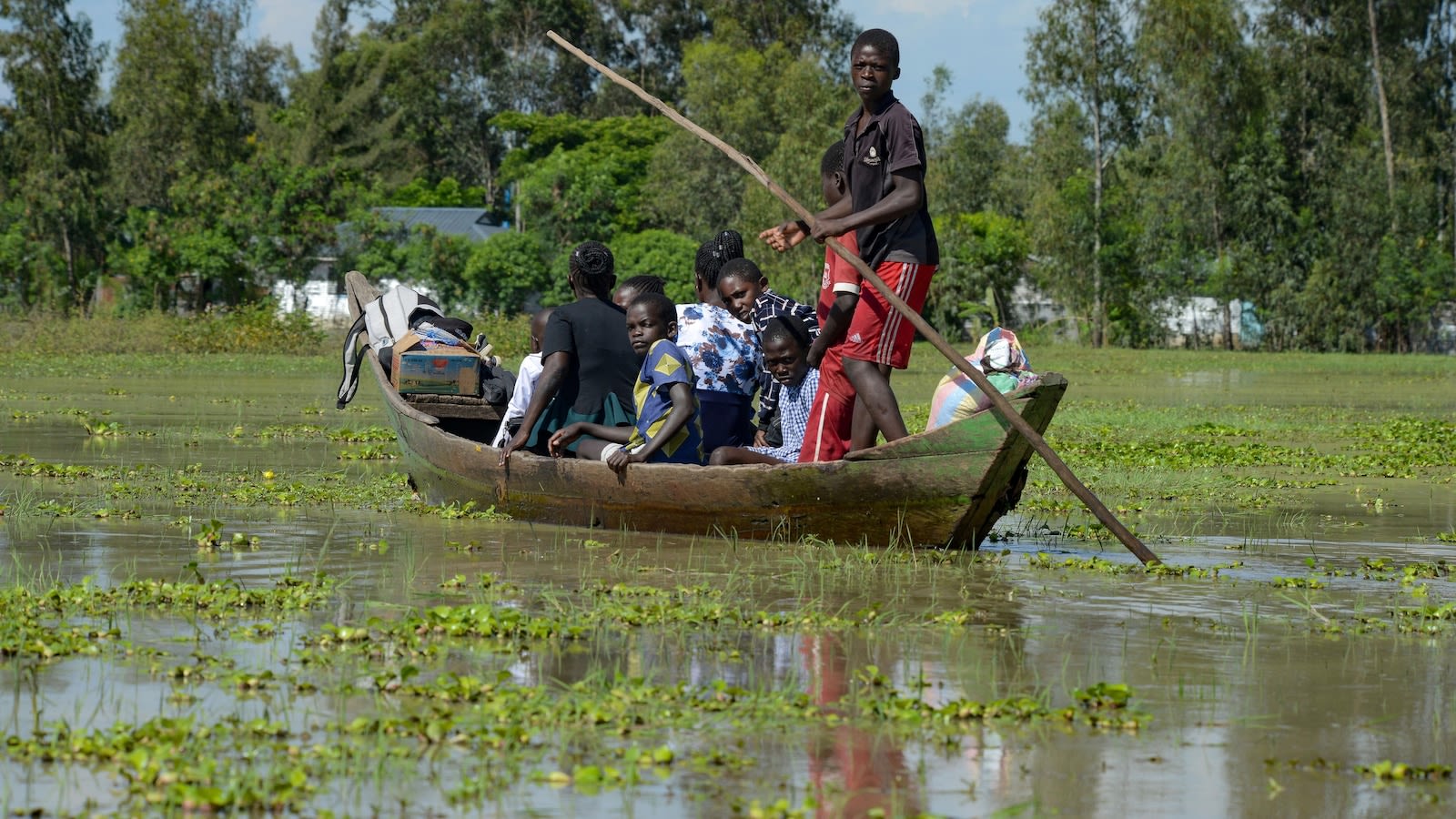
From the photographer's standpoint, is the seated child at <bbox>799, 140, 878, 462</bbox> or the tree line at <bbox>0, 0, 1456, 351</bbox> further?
the tree line at <bbox>0, 0, 1456, 351</bbox>

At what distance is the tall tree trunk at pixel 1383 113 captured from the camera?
40.8 metres

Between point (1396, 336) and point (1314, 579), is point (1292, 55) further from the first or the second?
point (1314, 579)

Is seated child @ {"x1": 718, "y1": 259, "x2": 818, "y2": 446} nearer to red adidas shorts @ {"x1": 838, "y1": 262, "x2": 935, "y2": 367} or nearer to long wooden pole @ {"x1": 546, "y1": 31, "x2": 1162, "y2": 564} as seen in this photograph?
red adidas shorts @ {"x1": 838, "y1": 262, "x2": 935, "y2": 367}

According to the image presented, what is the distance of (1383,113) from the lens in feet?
135

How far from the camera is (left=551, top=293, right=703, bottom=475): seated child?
298 inches

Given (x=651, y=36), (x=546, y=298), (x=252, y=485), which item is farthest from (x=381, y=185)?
(x=252, y=485)

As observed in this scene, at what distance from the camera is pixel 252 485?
9430 millimetres

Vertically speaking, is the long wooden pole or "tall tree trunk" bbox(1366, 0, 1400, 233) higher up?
"tall tree trunk" bbox(1366, 0, 1400, 233)

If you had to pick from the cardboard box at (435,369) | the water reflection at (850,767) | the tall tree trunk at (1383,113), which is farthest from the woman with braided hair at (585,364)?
the tall tree trunk at (1383,113)

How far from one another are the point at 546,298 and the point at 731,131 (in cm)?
838

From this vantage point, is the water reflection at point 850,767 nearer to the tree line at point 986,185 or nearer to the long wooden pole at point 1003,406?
the long wooden pole at point 1003,406

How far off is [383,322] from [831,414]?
443cm

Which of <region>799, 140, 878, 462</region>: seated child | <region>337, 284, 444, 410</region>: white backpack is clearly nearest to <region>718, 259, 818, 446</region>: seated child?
<region>799, 140, 878, 462</region>: seated child

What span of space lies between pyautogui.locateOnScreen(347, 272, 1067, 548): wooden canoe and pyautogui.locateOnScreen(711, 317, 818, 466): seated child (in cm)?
39
